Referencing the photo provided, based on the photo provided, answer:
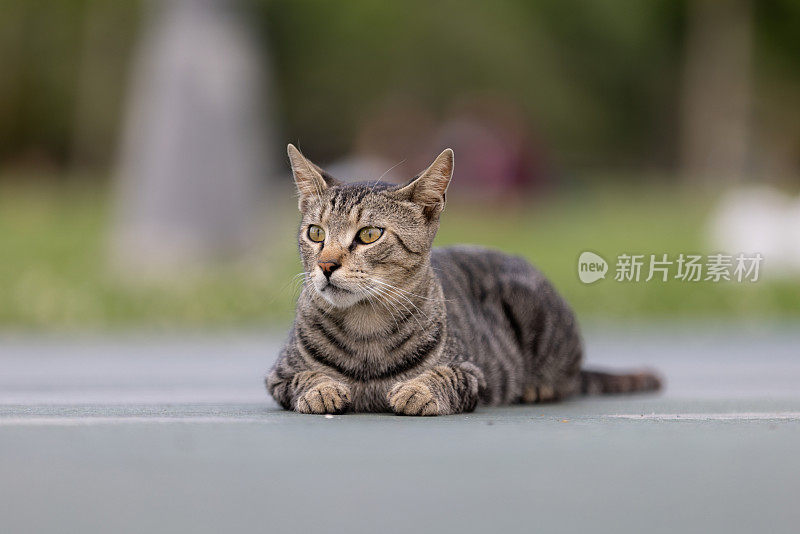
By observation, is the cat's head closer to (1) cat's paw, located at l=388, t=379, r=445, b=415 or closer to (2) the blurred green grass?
(1) cat's paw, located at l=388, t=379, r=445, b=415

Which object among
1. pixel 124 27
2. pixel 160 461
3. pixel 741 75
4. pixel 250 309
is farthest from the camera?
pixel 124 27

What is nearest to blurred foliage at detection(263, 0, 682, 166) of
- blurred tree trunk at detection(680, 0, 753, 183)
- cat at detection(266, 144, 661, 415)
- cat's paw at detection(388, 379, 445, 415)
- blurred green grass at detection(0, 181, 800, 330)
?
blurred tree trunk at detection(680, 0, 753, 183)

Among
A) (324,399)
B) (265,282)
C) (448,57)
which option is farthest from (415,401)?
(448,57)

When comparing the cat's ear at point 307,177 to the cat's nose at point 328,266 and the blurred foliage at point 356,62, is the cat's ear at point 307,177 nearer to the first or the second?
the cat's nose at point 328,266

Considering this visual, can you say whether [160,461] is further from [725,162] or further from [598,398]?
[725,162]

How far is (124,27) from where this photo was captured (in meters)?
24.3

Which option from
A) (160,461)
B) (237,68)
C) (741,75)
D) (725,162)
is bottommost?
(160,461)

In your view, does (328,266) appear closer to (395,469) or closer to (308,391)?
(308,391)

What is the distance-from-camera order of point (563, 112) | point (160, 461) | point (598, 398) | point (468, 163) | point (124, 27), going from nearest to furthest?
point (160, 461) → point (598, 398) → point (468, 163) → point (124, 27) → point (563, 112)

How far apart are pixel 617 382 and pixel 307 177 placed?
1509mm

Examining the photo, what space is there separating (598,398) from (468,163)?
49.0 feet

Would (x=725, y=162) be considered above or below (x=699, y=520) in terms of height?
above

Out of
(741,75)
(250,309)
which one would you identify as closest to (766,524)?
(250,309)

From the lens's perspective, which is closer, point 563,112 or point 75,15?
point 75,15
